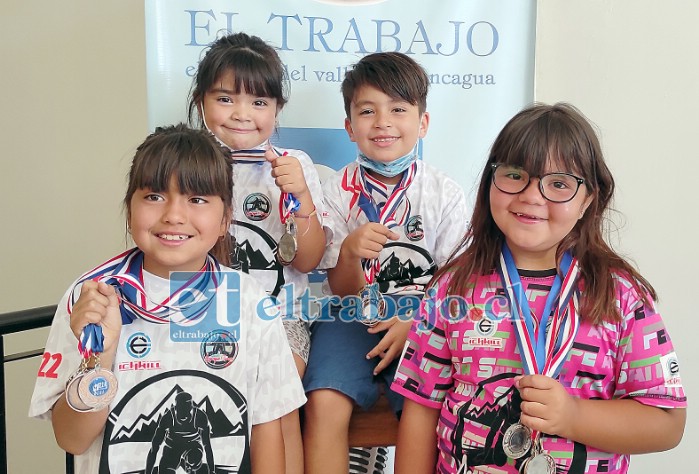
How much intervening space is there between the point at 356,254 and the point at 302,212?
0.17 metres

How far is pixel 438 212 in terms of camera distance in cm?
181

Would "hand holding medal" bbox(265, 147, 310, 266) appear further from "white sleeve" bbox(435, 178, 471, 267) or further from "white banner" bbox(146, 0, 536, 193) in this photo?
"white banner" bbox(146, 0, 536, 193)

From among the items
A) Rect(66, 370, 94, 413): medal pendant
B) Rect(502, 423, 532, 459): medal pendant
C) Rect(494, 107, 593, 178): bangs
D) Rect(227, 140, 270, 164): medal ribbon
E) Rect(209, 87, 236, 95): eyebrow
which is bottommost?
Rect(502, 423, 532, 459): medal pendant

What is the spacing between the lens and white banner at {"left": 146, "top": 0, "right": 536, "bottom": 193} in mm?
2111

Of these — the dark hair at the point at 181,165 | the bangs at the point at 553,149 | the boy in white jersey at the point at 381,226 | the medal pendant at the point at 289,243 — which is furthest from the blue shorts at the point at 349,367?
the bangs at the point at 553,149

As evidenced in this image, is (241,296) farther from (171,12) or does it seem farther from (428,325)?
(171,12)

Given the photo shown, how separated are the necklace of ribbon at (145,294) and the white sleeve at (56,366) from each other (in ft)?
0.12

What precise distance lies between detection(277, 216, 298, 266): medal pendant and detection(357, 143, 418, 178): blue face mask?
0.28 m

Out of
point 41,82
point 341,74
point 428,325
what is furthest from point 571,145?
point 41,82

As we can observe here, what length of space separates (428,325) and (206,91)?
2.69 feet

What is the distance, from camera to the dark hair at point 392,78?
174 centimetres

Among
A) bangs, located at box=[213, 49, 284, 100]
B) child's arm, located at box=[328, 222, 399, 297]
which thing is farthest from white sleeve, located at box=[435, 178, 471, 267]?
bangs, located at box=[213, 49, 284, 100]

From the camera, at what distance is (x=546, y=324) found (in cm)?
130

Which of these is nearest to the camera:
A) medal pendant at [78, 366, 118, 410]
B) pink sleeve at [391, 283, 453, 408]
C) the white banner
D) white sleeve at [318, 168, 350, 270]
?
medal pendant at [78, 366, 118, 410]
